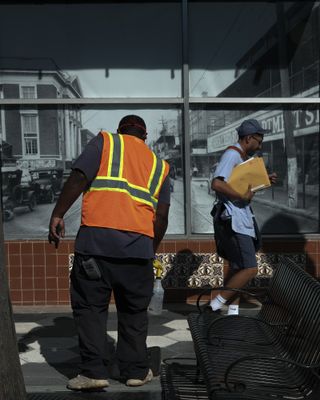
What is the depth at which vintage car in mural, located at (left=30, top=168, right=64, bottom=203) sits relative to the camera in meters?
7.79

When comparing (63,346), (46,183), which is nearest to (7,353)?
(63,346)

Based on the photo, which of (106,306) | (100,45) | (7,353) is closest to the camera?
(7,353)

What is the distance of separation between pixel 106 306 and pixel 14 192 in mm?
3553

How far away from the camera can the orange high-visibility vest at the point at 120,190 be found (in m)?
4.45

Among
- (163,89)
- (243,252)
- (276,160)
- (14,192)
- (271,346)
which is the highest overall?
(163,89)

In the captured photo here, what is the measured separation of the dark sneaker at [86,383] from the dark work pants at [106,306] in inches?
1.3

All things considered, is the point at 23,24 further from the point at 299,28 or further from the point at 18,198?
the point at 299,28

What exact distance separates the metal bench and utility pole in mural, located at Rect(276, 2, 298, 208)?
122 inches

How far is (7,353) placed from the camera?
130 inches

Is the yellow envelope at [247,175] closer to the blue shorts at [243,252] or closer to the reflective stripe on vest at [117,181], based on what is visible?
the blue shorts at [243,252]

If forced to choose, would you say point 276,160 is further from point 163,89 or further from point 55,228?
point 55,228

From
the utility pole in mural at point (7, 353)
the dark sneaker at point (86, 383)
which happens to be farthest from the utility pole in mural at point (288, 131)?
the utility pole in mural at point (7, 353)

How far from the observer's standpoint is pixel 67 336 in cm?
618

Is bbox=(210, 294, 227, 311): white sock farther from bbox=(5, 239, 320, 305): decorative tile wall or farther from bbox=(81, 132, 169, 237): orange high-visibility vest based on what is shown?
bbox=(5, 239, 320, 305): decorative tile wall
